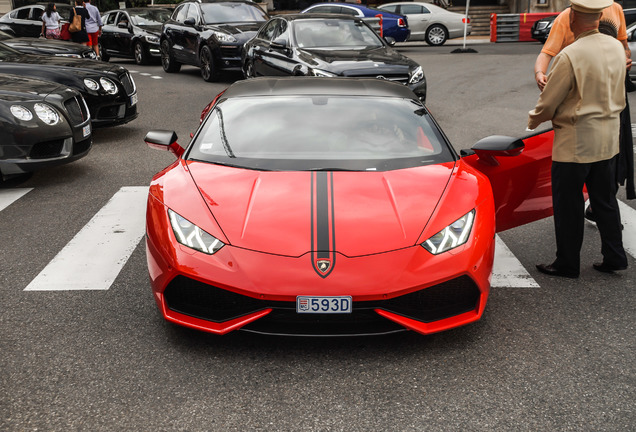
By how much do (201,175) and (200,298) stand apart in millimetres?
948

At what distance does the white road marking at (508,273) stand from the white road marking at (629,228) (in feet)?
3.04

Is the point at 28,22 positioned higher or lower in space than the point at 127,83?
lower

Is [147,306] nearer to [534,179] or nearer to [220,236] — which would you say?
[220,236]

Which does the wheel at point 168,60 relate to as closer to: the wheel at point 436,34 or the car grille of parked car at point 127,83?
the car grille of parked car at point 127,83

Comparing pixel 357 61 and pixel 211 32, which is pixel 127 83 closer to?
pixel 357 61

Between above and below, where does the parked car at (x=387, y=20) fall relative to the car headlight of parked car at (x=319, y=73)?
below

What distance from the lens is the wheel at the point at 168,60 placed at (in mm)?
18047

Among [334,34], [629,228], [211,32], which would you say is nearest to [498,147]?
[629,228]

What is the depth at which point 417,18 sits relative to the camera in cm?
2880

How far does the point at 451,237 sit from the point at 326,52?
8.13m

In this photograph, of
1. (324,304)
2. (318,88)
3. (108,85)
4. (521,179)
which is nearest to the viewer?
(324,304)

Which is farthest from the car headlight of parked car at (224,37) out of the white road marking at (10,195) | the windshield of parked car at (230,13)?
the white road marking at (10,195)

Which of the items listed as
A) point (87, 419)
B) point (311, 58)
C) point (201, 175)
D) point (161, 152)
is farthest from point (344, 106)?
point (311, 58)

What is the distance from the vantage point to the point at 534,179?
5250mm
